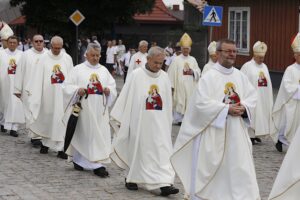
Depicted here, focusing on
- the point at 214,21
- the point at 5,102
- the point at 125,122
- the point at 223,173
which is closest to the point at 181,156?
the point at 223,173

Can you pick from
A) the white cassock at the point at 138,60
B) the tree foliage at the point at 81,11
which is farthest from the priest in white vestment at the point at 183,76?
the tree foliage at the point at 81,11

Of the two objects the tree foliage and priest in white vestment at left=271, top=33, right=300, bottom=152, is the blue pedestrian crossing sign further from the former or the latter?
the tree foliage

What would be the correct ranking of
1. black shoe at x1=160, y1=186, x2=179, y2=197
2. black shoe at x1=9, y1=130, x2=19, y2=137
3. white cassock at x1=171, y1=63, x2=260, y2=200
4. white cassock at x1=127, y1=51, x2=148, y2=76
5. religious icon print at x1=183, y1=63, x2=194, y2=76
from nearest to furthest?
white cassock at x1=171, y1=63, x2=260, y2=200 < black shoe at x1=160, y1=186, x2=179, y2=197 < black shoe at x1=9, y1=130, x2=19, y2=137 < religious icon print at x1=183, y1=63, x2=194, y2=76 < white cassock at x1=127, y1=51, x2=148, y2=76

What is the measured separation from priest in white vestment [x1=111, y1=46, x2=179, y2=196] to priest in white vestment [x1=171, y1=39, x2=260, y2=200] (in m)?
1.16

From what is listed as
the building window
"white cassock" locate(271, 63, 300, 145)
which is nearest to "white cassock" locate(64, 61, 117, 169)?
"white cassock" locate(271, 63, 300, 145)

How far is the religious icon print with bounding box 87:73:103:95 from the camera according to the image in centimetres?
1022

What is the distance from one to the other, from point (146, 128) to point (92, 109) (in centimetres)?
145

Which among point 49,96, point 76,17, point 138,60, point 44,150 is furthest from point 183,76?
point 76,17

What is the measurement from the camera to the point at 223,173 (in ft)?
24.5

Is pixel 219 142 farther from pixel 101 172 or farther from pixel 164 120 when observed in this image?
pixel 101 172

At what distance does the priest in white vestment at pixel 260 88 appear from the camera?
13625mm

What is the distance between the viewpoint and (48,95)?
12.2m

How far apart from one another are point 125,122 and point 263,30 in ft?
61.7

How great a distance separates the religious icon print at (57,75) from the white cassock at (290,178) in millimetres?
6087
